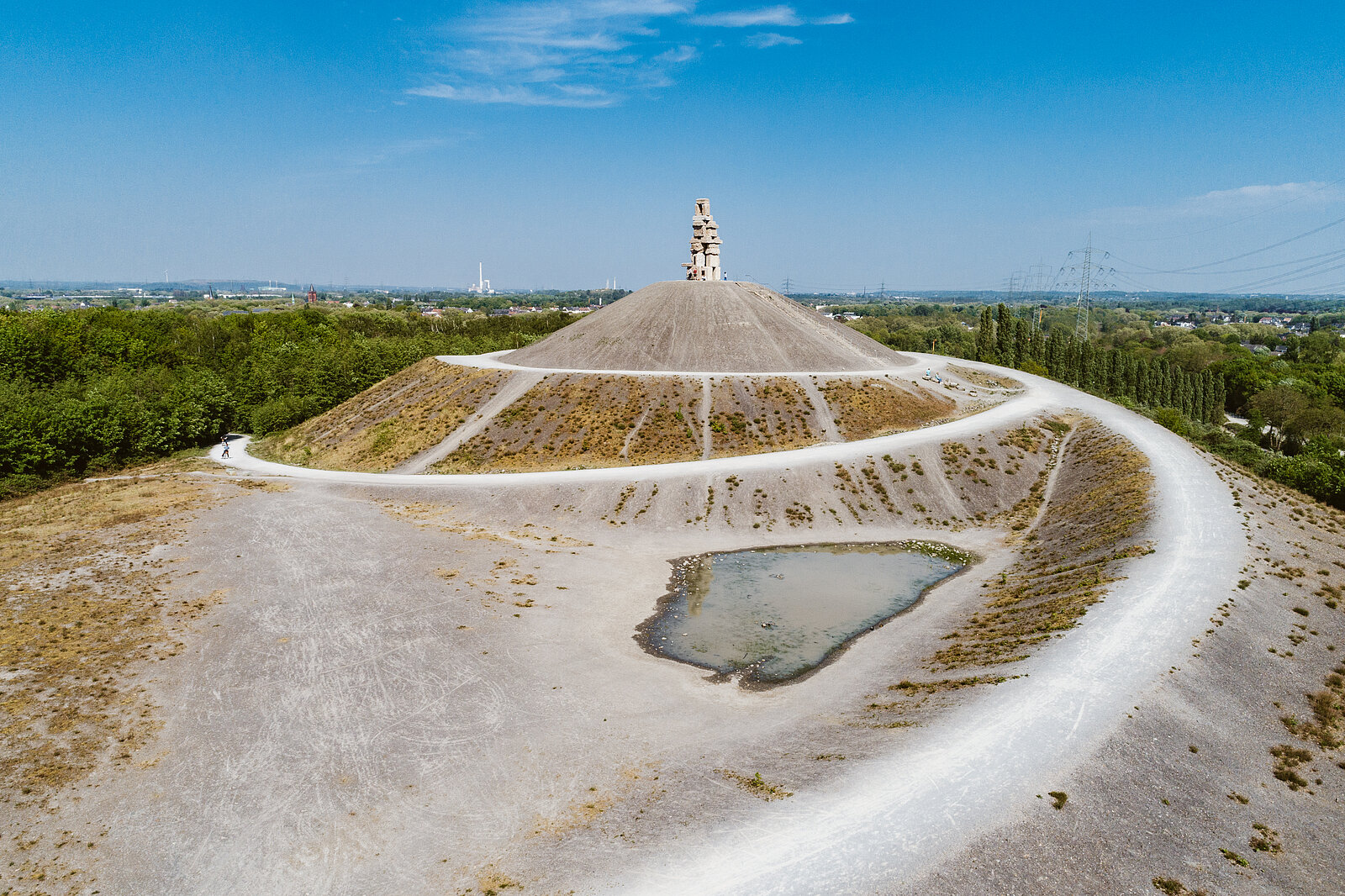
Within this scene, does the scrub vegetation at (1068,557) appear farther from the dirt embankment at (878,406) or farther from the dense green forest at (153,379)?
the dense green forest at (153,379)

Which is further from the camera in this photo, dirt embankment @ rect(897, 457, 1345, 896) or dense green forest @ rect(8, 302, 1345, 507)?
dense green forest @ rect(8, 302, 1345, 507)

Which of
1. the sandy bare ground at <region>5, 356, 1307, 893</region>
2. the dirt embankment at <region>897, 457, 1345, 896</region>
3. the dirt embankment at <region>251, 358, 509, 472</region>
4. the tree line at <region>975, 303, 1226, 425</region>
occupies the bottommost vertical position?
the sandy bare ground at <region>5, 356, 1307, 893</region>

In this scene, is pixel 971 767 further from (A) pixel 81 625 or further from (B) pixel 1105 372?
(B) pixel 1105 372

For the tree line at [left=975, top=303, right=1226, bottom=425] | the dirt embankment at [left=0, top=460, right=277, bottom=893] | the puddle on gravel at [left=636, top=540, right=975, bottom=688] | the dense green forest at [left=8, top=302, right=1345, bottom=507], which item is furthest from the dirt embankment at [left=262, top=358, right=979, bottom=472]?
the tree line at [left=975, top=303, right=1226, bottom=425]

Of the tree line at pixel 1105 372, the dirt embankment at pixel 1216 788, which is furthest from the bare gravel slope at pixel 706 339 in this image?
the dirt embankment at pixel 1216 788

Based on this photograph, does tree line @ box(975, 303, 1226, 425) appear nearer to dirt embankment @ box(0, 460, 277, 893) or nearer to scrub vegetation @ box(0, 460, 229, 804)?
dirt embankment @ box(0, 460, 277, 893)

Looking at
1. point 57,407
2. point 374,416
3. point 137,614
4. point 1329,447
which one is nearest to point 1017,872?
point 137,614

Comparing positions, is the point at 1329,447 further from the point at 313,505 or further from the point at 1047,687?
the point at 313,505
